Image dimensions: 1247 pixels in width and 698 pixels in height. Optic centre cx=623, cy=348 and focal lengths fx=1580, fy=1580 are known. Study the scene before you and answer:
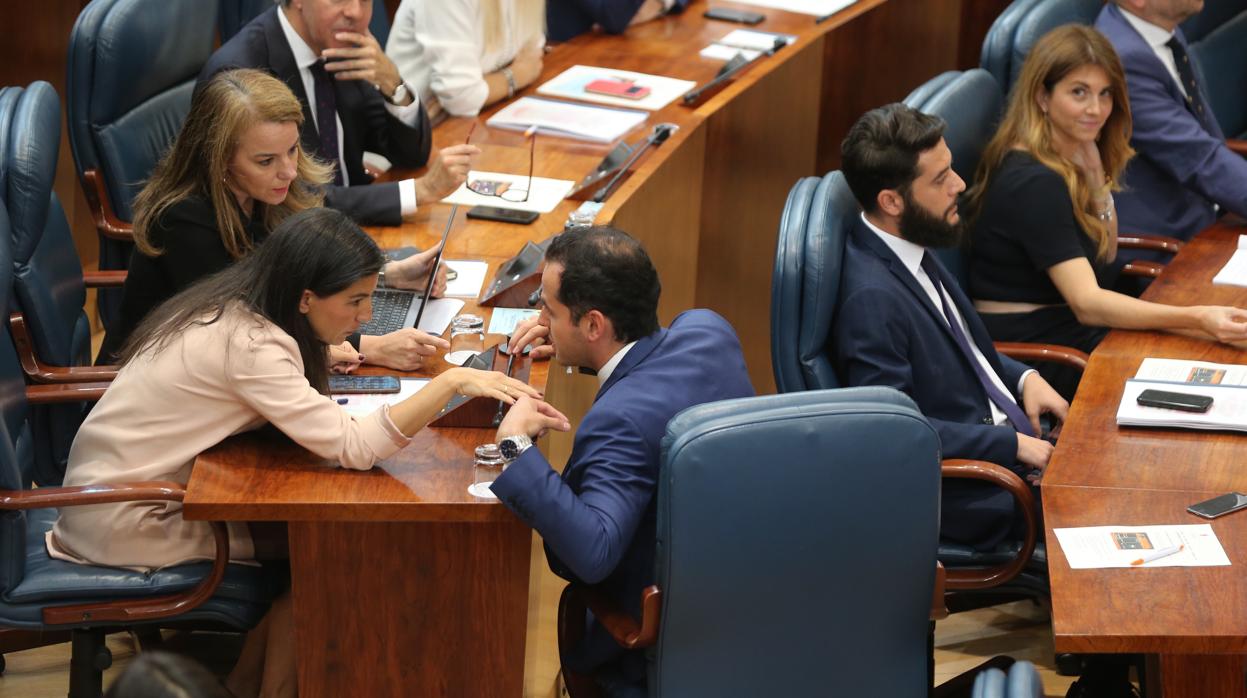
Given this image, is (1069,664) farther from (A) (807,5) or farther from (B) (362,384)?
(A) (807,5)

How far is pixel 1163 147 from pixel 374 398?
249 centimetres

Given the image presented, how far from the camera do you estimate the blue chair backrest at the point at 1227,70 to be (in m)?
5.39

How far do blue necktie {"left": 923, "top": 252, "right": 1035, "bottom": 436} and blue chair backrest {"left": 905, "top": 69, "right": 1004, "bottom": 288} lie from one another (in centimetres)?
36

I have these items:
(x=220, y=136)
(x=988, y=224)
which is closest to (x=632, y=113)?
(x=988, y=224)

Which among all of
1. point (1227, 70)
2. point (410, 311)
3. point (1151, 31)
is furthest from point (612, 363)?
point (1227, 70)

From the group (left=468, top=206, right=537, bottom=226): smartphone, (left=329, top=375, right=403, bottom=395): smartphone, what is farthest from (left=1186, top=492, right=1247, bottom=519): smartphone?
(left=468, top=206, right=537, bottom=226): smartphone

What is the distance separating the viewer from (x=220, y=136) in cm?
306

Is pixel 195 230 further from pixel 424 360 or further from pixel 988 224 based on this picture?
pixel 988 224

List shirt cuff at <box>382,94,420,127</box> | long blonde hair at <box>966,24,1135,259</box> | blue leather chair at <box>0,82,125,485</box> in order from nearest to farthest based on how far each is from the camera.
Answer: blue leather chair at <box>0,82,125,485</box> < long blonde hair at <box>966,24,1135,259</box> < shirt cuff at <box>382,94,420,127</box>

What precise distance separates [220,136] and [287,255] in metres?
0.55

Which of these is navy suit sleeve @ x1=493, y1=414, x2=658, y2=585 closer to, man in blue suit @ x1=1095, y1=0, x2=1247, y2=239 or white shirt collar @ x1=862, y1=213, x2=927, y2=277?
white shirt collar @ x1=862, y1=213, x2=927, y2=277

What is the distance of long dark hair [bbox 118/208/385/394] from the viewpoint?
2625mm

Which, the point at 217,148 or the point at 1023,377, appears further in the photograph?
the point at 1023,377

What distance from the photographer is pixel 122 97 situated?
371 cm
